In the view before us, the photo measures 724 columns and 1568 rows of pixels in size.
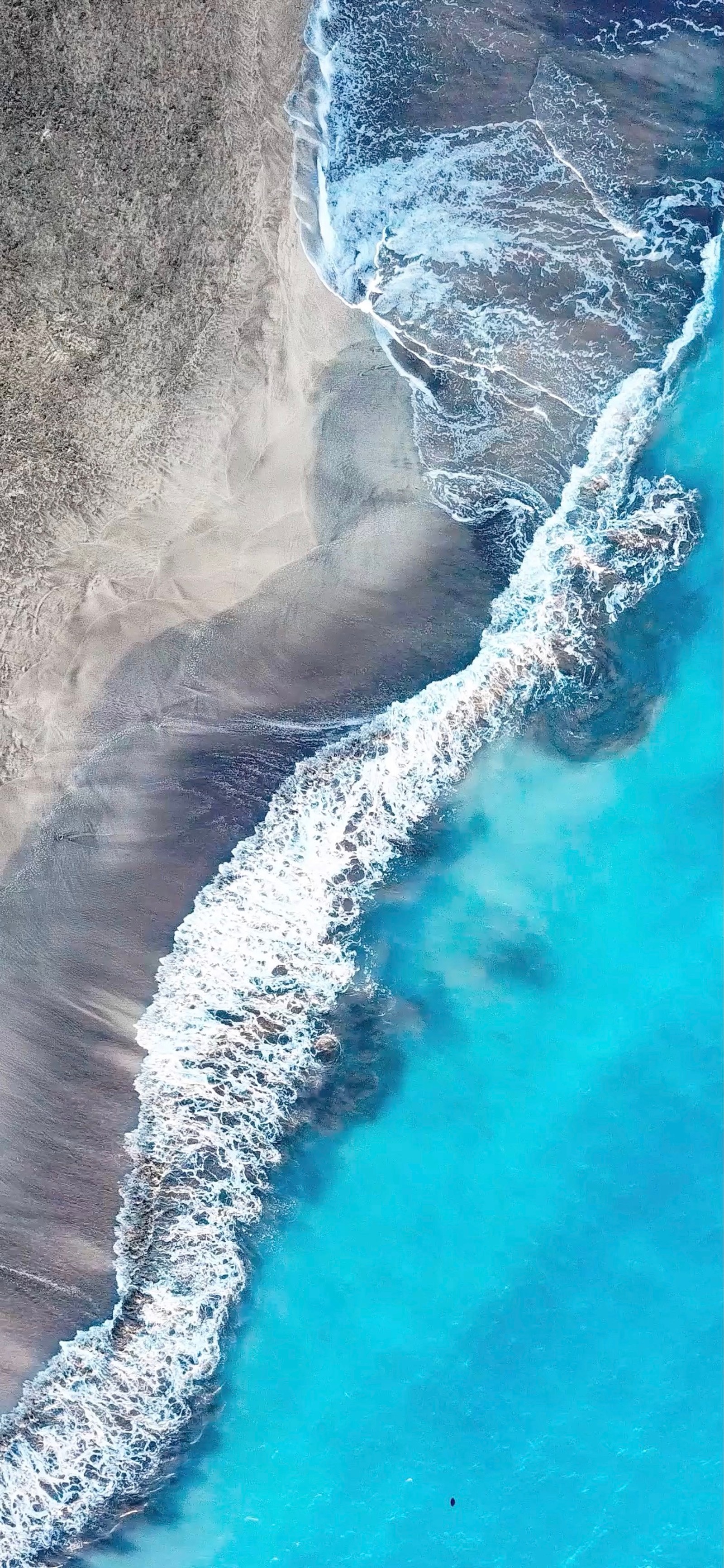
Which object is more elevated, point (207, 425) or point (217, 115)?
point (217, 115)

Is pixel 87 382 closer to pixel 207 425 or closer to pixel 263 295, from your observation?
pixel 207 425

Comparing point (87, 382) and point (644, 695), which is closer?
point (87, 382)

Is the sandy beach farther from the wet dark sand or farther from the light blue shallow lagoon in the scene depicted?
the light blue shallow lagoon

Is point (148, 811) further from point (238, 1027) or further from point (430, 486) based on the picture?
point (430, 486)

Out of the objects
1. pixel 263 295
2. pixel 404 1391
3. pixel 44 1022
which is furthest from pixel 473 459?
pixel 404 1391

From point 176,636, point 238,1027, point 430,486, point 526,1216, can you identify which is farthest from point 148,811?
point 526,1216

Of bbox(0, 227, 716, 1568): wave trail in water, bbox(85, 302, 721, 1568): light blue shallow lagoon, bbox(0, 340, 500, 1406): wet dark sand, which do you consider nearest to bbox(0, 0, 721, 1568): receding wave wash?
bbox(0, 227, 716, 1568): wave trail in water
